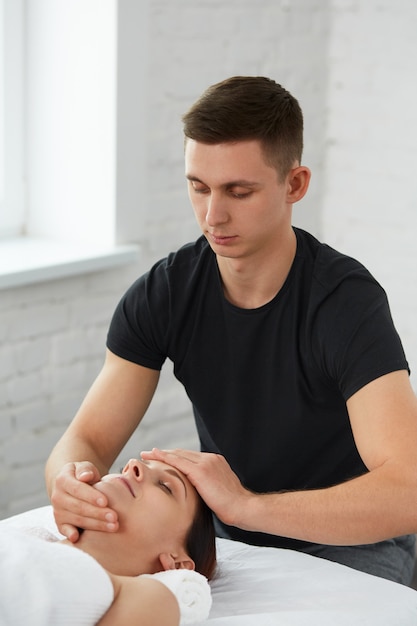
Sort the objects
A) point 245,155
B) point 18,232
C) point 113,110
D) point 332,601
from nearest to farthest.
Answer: point 332,601
point 245,155
point 113,110
point 18,232

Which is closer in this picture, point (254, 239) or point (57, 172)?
point (254, 239)

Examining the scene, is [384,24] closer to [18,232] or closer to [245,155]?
[18,232]

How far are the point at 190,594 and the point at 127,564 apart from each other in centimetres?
17

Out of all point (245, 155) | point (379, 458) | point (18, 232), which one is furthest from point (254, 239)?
point (18, 232)

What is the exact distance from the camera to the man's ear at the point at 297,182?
6.72 ft

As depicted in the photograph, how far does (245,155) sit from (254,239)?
0.54 ft

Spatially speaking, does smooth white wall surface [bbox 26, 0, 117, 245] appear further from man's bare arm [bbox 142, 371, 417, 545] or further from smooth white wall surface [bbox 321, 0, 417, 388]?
man's bare arm [bbox 142, 371, 417, 545]

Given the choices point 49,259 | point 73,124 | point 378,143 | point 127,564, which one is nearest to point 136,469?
point 127,564

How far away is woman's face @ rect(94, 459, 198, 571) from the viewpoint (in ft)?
5.89

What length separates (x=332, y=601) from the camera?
180 cm

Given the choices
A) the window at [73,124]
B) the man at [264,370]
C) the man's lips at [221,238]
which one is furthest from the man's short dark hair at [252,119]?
the window at [73,124]

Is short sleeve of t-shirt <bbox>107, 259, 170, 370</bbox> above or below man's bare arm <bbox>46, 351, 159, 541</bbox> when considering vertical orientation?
above

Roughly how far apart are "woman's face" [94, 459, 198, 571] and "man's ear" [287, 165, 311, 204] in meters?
0.58

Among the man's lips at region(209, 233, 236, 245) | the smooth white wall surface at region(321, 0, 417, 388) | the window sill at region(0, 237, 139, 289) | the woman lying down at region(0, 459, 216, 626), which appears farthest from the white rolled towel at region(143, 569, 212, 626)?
the smooth white wall surface at region(321, 0, 417, 388)
